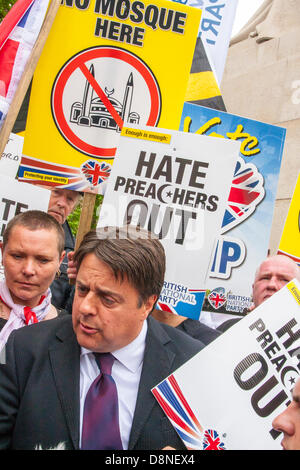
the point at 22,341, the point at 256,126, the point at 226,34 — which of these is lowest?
the point at 22,341

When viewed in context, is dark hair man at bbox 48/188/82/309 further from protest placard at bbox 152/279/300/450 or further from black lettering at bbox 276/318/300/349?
black lettering at bbox 276/318/300/349

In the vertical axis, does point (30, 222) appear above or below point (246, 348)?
above

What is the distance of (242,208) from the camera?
149 inches

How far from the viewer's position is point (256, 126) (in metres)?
3.87

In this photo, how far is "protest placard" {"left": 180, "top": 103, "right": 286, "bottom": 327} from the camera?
3658 millimetres

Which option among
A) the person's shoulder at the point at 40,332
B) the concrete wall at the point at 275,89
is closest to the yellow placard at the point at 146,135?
the person's shoulder at the point at 40,332

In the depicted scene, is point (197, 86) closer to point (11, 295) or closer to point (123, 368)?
point (11, 295)

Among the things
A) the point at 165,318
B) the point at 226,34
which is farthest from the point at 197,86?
the point at 165,318

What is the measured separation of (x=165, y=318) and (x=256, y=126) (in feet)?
5.08

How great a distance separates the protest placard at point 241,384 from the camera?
2.08 meters

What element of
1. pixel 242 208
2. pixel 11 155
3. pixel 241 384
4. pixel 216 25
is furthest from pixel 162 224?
pixel 216 25

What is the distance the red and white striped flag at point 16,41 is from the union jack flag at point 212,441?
1.96 m

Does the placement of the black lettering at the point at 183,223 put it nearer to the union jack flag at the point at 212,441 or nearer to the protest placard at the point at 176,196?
the protest placard at the point at 176,196

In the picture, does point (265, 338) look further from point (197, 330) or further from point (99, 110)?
point (99, 110)
